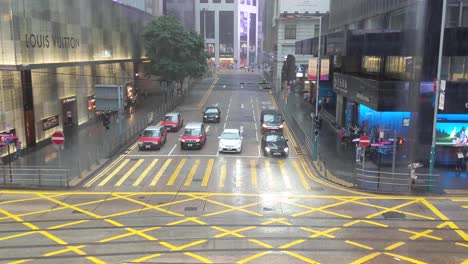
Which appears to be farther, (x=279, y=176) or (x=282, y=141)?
(x=282, y=141)

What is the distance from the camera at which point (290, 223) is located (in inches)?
669

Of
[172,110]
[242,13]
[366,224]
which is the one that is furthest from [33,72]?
[242,13]

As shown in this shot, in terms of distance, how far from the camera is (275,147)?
1184 inches

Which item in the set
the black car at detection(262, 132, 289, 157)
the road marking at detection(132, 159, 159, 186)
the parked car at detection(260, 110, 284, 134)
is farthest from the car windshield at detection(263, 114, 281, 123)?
the road marking at detection(132, 159, 159, 186)

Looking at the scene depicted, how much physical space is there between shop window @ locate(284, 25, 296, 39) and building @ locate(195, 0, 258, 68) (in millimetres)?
55182

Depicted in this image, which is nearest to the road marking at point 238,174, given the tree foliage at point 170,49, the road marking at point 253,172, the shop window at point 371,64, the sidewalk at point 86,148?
Answer: the road marking at point 253,172

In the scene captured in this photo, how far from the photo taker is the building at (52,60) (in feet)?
94.3

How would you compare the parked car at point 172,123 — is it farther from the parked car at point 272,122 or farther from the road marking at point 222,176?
the road marking at point 222,176

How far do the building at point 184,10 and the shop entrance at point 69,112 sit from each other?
270 feet

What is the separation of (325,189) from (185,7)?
110m

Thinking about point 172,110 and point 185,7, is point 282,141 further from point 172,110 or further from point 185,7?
point 185,7

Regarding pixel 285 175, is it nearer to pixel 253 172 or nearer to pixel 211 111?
pixel 253 172

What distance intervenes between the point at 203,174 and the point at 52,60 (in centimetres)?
1620

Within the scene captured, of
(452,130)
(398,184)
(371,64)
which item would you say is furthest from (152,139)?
(452,130)
